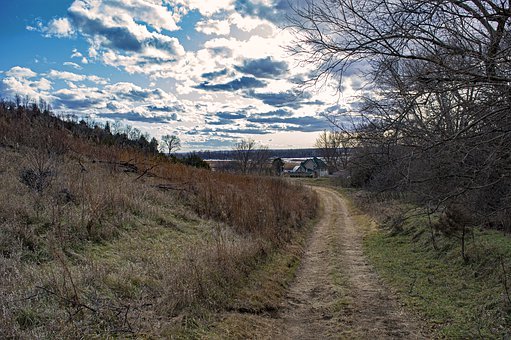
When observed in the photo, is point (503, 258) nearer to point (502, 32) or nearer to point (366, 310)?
point (366, 310)

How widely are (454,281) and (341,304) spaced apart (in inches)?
104

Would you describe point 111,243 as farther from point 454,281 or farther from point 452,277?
point 452,277

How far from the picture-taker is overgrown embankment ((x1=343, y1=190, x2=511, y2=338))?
5.84 meters

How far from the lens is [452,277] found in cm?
826

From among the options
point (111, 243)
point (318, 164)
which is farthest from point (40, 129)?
point (318, 164)

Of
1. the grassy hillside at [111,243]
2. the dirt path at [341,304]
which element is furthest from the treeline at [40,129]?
the dirt path at [341,304]

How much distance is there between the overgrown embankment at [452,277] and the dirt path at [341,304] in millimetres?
400

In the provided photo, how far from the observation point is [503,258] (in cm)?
784

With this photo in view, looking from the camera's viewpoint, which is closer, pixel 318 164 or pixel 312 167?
pixel 318 164

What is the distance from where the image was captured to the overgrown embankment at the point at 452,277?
19.2ft

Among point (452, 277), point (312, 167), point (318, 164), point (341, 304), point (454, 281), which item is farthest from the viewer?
point (312, 167)

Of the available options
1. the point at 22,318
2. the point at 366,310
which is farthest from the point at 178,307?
the point at 366,310

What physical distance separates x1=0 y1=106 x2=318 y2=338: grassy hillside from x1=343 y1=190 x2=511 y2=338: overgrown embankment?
8.90 feet

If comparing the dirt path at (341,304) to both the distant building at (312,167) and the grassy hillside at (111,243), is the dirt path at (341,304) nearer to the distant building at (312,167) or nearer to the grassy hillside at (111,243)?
the grassy hillside at (111,243)
